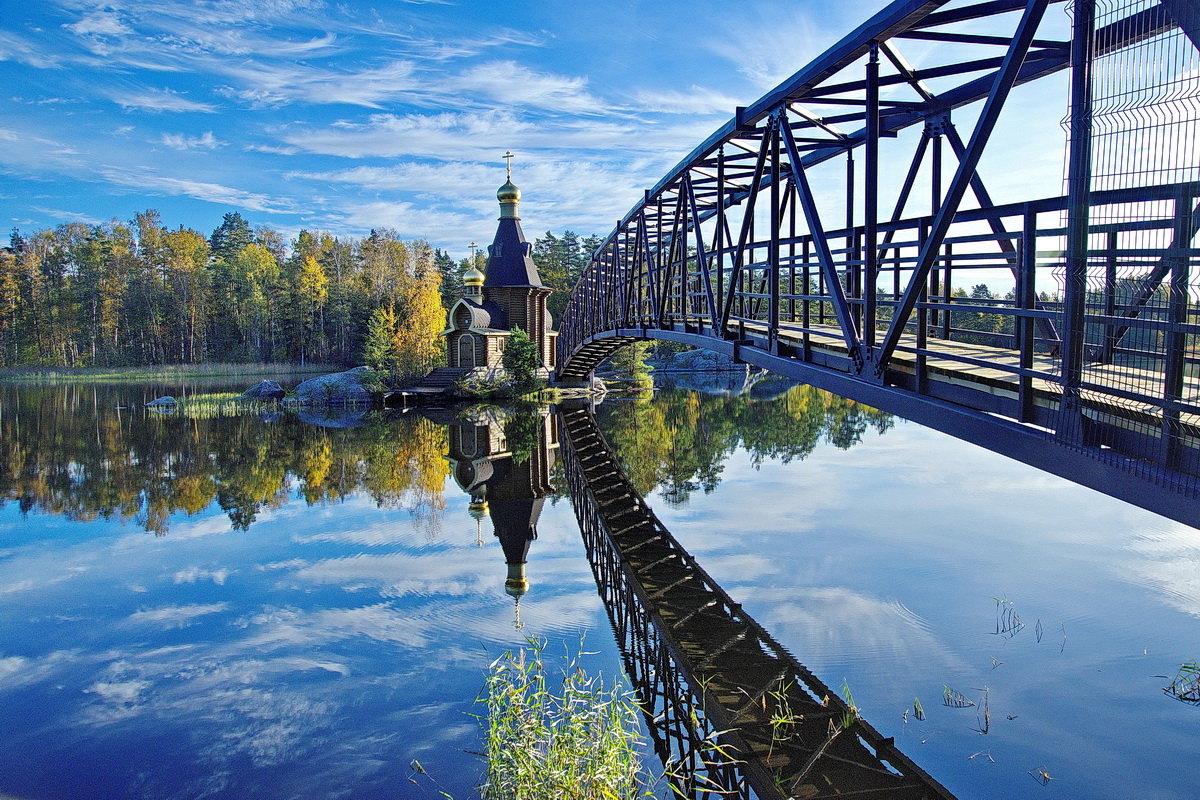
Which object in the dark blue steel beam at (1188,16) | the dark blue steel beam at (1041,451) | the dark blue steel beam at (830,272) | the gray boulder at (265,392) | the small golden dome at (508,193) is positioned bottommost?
the gray boulder at (265,392)

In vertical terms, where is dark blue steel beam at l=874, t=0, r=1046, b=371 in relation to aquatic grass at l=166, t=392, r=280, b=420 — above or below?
above

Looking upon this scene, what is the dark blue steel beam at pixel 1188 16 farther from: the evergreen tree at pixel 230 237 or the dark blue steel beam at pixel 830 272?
the evergreen tree at pixel 230 237

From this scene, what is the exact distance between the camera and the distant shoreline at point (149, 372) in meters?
50.2

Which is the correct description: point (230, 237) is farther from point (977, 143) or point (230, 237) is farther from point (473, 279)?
point (977, 143)

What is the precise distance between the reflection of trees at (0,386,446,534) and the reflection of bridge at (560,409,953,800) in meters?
6.36

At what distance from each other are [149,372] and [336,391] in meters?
26.9

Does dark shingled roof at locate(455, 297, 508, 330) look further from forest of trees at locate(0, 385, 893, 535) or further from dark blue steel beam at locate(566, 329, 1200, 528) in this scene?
dark blue steel beam at locate(566, 329, 1200, 528)

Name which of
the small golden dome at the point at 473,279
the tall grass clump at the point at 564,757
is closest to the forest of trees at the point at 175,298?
the small golden dome at the point at 473,279

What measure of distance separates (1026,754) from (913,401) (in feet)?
9.08

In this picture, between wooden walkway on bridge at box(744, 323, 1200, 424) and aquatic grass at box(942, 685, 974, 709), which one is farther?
aquatic grass at box(942, 685, 974, 709)

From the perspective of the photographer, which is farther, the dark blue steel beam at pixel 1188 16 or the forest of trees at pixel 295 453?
the forest of trees at pixel 295 453

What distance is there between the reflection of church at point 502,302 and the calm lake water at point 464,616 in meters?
18.6

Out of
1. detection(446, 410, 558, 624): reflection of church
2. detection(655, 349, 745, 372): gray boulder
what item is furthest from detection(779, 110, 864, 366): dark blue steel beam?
detection(655, 349, 745, 372): gray boulder

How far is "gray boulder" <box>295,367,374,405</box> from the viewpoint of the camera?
111 feet
